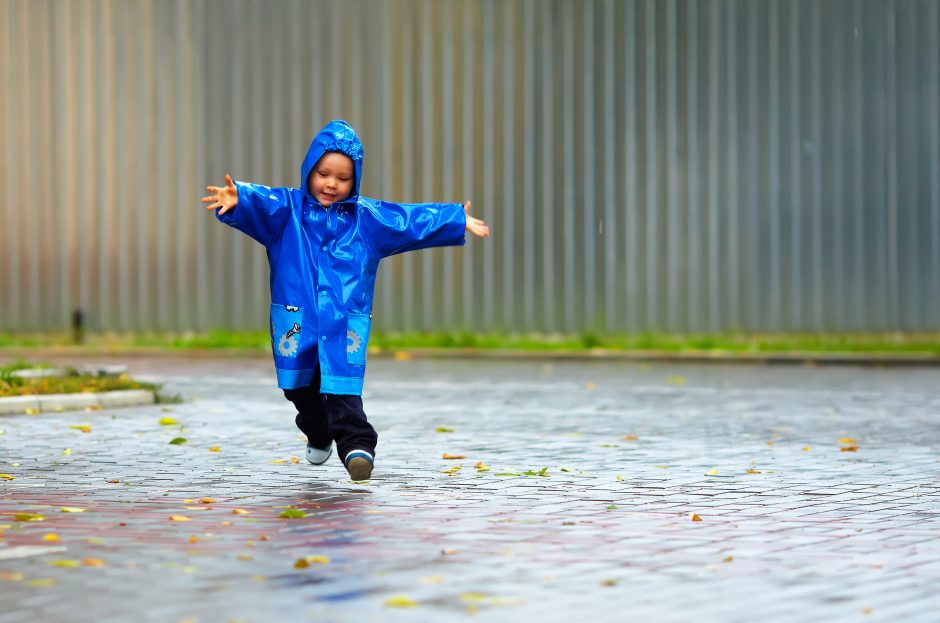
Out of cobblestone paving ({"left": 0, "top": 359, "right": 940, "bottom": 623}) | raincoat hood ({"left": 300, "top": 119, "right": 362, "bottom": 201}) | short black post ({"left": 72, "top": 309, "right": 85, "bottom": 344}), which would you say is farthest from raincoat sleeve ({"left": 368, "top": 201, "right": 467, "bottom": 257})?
short black post ({"left": 72, "top": 309, "right": 85, "bottom": 344})

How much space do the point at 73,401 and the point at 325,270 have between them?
5.08 metres

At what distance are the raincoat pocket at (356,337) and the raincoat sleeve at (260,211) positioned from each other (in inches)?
21.3

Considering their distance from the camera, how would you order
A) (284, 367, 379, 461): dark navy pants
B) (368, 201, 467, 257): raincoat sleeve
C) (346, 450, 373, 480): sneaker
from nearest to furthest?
(346, 450, 373, 480): sneaker
(284, 367, 379, 461): dark navy pants
(368, 201, 467, 257): raincoat sleeve

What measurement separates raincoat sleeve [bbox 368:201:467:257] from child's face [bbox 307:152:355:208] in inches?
7.7

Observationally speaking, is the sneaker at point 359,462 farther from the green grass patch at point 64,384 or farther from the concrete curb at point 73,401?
the green grass patch at point 64,384

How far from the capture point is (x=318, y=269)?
8289 millimetres

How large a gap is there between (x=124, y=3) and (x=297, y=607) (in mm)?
18255

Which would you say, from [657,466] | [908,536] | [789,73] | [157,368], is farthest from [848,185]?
[908,536]

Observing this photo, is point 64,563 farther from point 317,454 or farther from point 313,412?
point 317,454

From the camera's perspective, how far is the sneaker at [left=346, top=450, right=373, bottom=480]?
8203 millimetres

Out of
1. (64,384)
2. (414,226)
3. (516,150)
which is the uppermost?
(516,150)

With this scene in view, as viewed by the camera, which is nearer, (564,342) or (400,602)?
(400,602)

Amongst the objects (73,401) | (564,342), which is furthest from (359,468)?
(564,342)

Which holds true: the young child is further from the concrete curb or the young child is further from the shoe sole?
the concrete curb
